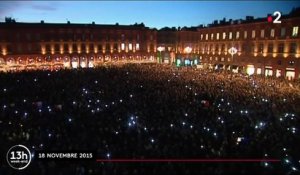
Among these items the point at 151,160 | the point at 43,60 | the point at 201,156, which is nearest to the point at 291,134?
the point at 201,156

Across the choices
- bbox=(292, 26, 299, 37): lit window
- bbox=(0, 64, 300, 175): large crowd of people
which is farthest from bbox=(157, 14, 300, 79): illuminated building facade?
bbox=(0, 64, 300, 175): large crowd of people

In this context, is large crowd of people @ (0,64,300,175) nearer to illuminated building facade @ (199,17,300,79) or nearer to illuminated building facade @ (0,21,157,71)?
illuminated building facade @ (199,17,300,79)

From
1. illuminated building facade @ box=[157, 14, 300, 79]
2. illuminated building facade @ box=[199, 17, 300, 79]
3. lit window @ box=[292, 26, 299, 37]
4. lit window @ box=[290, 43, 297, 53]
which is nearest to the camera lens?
lit window @ box=[292, 26, 299, 37]

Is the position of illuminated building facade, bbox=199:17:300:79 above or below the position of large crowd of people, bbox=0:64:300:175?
above

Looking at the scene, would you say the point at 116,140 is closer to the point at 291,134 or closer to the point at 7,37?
the point at 291,134

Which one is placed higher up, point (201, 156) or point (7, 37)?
point (7, 37)

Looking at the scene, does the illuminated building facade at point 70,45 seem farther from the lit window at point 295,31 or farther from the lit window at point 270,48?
the lit window at point 295,31
